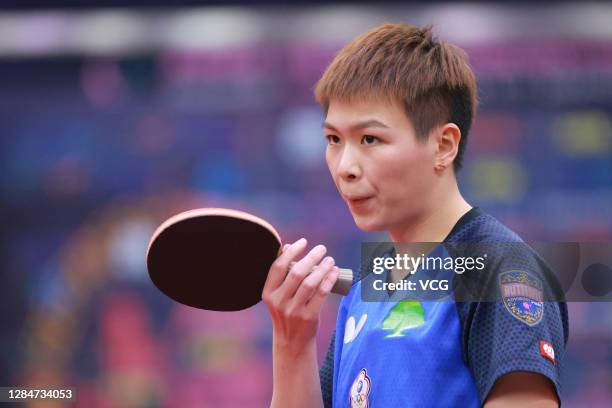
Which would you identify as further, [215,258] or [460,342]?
[215,258]

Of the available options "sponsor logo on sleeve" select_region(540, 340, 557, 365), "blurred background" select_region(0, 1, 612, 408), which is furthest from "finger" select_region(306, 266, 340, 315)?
"blurred background" select_region(0, 1, 612, 408)

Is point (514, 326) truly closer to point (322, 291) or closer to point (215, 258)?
point (322, 291)

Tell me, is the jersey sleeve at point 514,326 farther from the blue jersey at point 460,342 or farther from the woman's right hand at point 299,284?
the woman's right hand at point 299,284

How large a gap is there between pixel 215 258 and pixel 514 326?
0.60 m

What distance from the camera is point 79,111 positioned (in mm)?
5715

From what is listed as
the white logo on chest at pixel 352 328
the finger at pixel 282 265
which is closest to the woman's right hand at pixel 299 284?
the finger at pixel 282 265

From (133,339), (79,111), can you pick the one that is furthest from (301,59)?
(133,339)

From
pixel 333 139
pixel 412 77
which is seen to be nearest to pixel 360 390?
pixel 333 139

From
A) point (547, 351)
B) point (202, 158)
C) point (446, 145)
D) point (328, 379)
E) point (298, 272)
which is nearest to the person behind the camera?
point (547, 351)

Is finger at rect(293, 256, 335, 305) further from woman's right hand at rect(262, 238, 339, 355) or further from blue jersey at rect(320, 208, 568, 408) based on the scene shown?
blue jersey at rect(320, 208, 568, 408)

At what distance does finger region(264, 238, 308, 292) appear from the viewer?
1679 millimetres

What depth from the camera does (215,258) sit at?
1.81 m

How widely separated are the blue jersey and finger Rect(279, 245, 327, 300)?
0.18 metres

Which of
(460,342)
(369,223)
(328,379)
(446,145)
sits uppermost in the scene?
(446,145)
